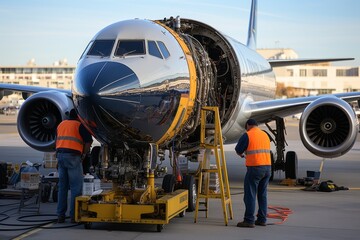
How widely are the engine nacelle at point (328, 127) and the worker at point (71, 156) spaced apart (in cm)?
595

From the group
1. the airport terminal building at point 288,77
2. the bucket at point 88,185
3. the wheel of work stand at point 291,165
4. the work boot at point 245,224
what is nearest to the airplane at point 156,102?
the bucket at point 88,185

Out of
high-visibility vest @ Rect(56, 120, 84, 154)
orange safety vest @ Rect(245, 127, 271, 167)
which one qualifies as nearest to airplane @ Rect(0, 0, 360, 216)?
high-visibility vest @ Rect(56, 120, 84, 154)

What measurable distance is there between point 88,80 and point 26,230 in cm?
244

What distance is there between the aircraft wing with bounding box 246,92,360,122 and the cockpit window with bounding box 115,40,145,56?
5.12 m

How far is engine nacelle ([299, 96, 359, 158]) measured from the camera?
47.6 ft

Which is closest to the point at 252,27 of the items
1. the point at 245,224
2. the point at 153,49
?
the point at 153,49

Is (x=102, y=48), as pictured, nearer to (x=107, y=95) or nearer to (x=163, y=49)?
(x=163, y=49)

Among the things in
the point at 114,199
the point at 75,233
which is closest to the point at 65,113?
the point at 114,199

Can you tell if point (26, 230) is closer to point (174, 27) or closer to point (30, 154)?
point (174, 27)

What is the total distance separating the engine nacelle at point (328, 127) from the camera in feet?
47.6

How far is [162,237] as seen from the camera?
9180 millimetres

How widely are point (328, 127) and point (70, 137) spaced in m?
6.93

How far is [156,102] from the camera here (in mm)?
9898

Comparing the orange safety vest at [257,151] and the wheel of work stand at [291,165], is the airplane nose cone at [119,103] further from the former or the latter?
the wheel of work stand at [291,165]
